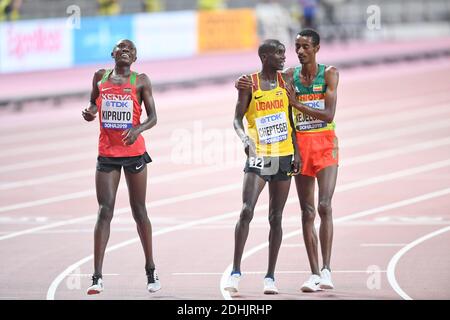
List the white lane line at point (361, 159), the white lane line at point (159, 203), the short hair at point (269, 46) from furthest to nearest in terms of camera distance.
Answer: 1. the white lane line at point (361, 159)
2. the white lane line at point (159, 203)
3. the short hair at point (269, 46)

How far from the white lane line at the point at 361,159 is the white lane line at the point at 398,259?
5.86 m

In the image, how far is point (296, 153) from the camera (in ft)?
32.3

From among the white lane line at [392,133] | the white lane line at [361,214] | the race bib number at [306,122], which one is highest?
the white lane line at [392,133]

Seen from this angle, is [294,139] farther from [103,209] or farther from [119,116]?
[103,209]

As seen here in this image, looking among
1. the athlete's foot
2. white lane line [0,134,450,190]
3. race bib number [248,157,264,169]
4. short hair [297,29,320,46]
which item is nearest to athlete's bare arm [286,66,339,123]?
short hair [297,29,320,46]

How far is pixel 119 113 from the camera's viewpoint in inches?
384

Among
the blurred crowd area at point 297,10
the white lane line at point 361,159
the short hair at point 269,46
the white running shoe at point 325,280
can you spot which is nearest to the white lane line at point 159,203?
the white lane line at point 361,159

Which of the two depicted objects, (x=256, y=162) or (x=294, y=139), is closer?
(x=256, y=162)

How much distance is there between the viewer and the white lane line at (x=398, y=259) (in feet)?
31.7

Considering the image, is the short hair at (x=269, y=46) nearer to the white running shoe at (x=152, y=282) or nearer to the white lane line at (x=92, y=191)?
the white running shoe at (x=152, y=282)

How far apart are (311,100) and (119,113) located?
5.41 feet

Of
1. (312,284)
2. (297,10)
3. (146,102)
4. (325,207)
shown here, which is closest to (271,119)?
(325,207)

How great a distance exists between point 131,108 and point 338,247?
10.6 ft
